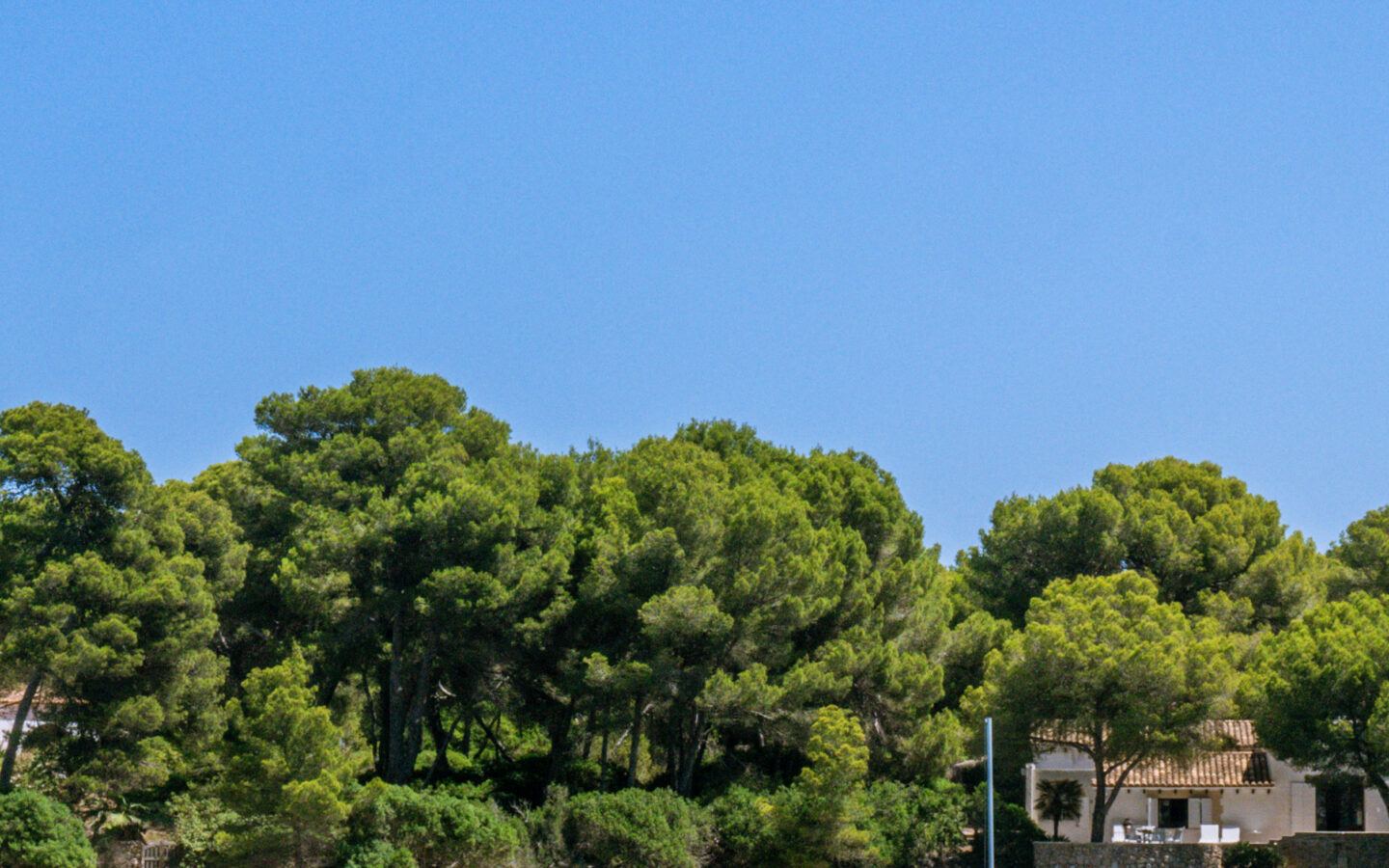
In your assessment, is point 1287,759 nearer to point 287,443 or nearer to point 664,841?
point 664,841

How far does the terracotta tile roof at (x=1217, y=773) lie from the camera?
3766 cm

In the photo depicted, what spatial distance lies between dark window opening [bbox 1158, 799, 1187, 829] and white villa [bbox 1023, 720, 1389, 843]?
0.03m

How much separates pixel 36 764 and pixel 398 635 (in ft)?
27.4

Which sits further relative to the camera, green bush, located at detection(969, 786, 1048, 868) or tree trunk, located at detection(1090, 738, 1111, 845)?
green bush, located at detection(969, 786, 1048, 868)

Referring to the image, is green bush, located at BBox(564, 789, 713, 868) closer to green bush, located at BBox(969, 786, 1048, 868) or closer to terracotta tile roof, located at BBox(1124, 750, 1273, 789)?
green bush, located at BBox(969, 786, 1048, 868)

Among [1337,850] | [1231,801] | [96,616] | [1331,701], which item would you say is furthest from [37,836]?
[1231,801]

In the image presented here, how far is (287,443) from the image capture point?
129ft

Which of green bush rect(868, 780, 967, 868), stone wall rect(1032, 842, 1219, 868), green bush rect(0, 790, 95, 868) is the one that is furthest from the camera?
green bush rect(868, 780, 967, 868)

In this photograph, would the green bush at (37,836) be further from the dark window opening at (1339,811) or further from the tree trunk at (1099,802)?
the dark window opening at (1339,811)

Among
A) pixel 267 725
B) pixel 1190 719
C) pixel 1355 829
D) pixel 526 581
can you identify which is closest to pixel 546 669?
pixel 526 581

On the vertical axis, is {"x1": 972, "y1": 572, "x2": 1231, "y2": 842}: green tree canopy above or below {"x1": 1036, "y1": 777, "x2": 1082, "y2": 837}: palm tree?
above

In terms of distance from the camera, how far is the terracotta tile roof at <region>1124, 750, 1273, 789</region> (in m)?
37.7

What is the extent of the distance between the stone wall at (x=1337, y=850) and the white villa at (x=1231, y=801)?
2511mm

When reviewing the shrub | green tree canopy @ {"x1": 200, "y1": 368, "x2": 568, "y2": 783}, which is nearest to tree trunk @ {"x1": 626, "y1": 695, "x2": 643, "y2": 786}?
green tree canopy @ {"x1": 200, "y1": 368, "x2": 568, "y2": 783}
